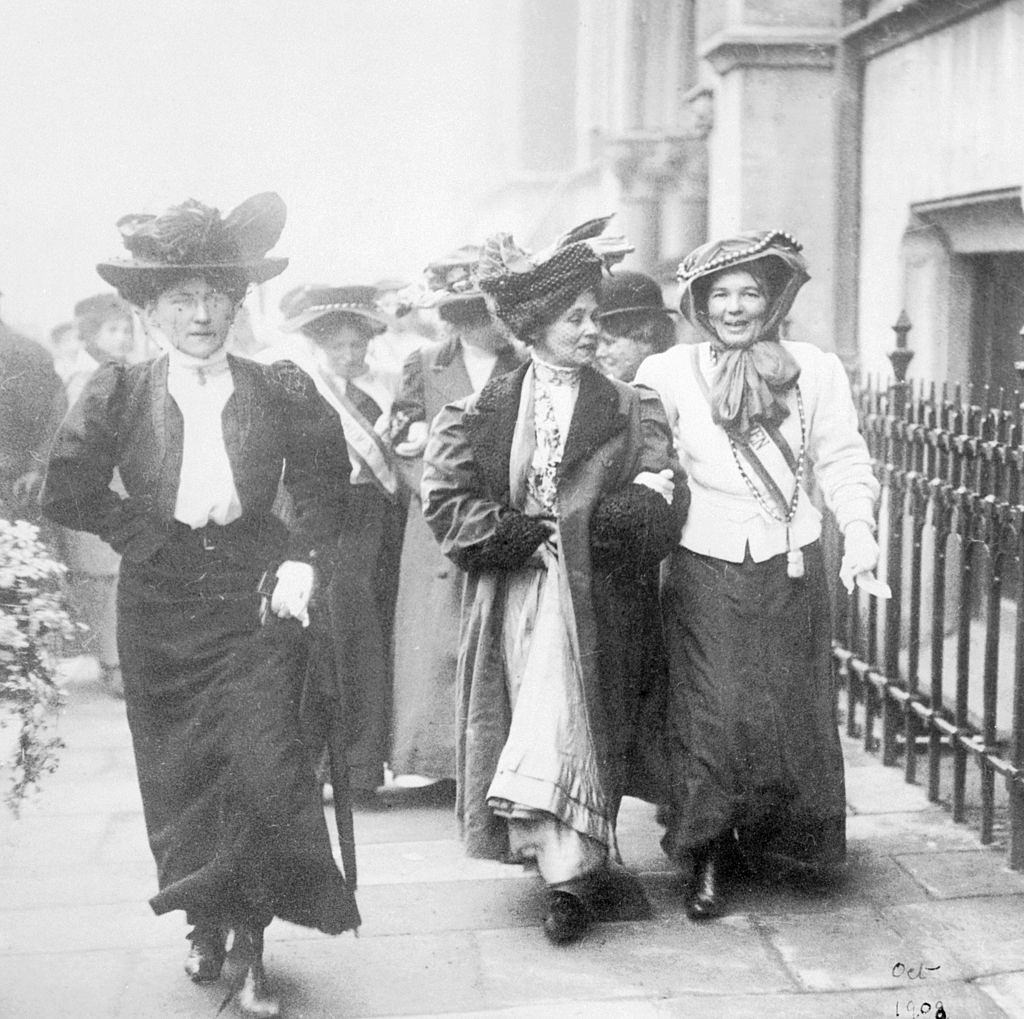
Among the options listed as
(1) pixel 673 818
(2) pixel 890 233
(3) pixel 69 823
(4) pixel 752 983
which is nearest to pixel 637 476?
(1) pixel 673 818

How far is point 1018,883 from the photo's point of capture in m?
4.96

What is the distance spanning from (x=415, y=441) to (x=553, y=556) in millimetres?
1581

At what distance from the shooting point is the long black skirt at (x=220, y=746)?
4.10 metres

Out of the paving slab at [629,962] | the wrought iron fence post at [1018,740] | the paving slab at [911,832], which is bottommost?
the paving slab at [629,962]

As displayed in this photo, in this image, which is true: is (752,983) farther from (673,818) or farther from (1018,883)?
(1018,883)

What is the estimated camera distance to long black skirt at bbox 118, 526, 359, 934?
13.5ft

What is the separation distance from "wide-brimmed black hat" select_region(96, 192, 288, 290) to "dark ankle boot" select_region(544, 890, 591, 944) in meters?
1.88

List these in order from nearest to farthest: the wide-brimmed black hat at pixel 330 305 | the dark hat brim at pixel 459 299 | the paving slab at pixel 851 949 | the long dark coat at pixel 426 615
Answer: the paving slab at pixel 851 949 < the dark hat brim at pixel 459 299 < the long dark coat at pixel 426 615 < the wide-brimmed black hat at pixel 330 305

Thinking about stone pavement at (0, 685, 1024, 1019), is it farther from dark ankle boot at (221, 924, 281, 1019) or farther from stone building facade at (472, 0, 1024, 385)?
stone building facade at (472, 0, 1024, 385)

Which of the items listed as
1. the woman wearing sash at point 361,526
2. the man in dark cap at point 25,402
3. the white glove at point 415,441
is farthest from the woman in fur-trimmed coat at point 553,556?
the man in dark cap at point 25,402

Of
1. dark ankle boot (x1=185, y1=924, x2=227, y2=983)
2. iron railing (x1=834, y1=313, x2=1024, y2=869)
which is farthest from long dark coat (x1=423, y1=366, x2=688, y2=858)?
iron railing (x1=834, y1=313, x2=1024, y2=869)

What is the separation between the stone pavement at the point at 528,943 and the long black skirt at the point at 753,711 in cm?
26

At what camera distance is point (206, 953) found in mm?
4285

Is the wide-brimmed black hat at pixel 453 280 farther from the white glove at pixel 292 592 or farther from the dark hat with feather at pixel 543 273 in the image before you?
the white glove at pixel 292 592
